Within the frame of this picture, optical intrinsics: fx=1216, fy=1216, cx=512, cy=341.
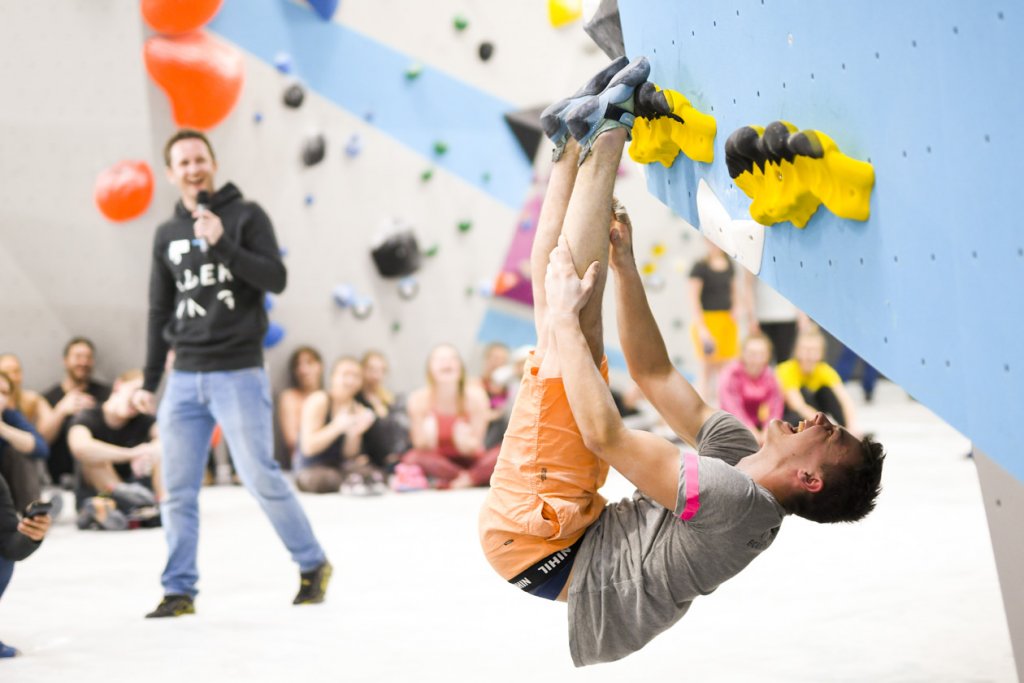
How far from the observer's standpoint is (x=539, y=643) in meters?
3.16

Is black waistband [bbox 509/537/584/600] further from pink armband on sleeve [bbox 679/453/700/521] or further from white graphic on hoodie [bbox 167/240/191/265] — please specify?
white graphic on hoodie [bbox 167/240/191/265]

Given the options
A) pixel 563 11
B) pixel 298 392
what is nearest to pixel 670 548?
pixel 298 392

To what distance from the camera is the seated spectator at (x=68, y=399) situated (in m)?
5.68

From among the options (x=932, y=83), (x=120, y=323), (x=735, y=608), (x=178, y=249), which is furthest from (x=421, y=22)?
(x=932, y=83)

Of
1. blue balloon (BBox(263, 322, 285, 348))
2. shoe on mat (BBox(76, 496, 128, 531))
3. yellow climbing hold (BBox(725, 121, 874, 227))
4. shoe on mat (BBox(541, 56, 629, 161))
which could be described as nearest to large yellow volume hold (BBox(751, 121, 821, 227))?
yellow climbing hold (BBox(725, 121, 874, 227))

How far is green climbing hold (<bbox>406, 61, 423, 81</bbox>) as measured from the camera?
7.07 m

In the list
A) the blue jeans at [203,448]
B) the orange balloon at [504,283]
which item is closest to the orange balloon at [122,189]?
the orange balloon at [504,283]

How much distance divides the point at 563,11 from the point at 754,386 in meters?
2.62

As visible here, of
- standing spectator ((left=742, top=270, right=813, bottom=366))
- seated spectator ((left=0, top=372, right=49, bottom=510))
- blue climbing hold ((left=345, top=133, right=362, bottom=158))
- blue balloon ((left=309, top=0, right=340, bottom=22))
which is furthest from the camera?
standing spectator ((left=742, top=270, right=813, bottom=366))

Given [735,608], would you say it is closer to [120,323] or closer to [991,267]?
[991,267]

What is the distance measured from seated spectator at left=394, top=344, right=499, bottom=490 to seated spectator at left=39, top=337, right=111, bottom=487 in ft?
5.01

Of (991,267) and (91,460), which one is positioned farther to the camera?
(91,460)

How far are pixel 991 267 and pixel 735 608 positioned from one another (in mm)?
2045

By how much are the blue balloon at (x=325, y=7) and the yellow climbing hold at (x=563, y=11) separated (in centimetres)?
142
